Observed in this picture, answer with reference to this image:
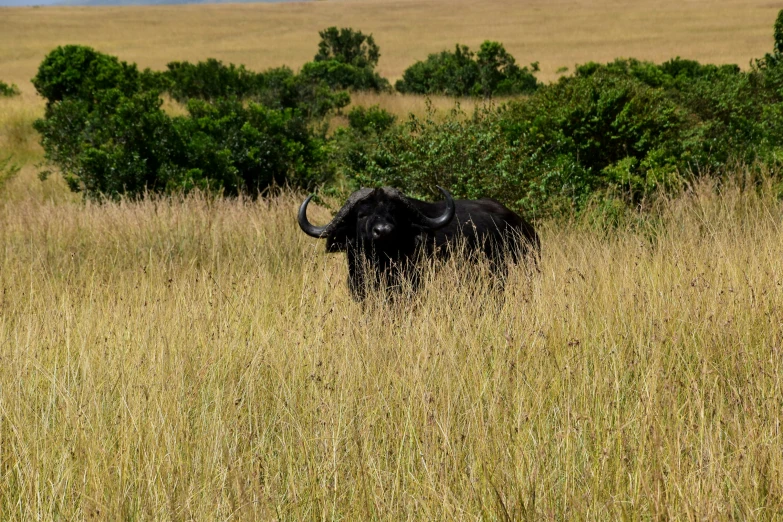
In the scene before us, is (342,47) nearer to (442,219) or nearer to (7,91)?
(7,91)

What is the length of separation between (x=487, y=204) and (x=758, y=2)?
8745 centimetres

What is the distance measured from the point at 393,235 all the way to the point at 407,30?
2922 inches

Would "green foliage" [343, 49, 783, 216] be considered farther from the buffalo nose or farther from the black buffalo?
the buffalo nose

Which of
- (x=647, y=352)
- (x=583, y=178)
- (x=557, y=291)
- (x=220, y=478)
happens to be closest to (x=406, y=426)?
(x=220, y=478)

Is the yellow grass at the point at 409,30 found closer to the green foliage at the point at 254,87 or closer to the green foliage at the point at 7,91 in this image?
the green foliage at the point at 7,91

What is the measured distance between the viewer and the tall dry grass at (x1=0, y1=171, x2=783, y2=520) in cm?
300

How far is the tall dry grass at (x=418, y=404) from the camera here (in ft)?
9.86

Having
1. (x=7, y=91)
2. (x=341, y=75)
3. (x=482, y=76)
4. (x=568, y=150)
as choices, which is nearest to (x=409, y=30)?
(x=341, y=75)

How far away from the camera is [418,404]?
3.68m

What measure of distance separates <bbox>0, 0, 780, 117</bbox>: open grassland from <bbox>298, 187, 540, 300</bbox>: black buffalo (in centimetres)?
3384

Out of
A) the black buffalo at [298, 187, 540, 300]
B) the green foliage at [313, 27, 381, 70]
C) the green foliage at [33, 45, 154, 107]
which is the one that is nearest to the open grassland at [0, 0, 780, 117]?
the green foliage at [313, 27, 381, 70]

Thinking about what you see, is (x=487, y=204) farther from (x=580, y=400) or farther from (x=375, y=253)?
(x=580, y=400)

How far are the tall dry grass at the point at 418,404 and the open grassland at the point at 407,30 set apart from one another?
35632mm

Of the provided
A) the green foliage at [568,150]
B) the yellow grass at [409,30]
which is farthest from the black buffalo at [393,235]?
the yellow grass at [409,30]
